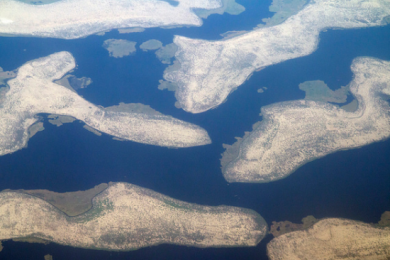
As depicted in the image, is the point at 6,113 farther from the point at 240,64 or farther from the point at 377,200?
the point at 377,200

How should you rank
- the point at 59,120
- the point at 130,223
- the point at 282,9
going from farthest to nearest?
the point at 282,9, the point at 59,120, the point at 130,223

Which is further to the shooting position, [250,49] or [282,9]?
[282,9]

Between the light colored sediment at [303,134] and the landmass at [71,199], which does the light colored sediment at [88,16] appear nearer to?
the light colored sediment at [303,134]

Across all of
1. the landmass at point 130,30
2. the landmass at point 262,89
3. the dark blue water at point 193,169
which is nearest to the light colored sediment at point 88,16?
the landmass at point 130,30

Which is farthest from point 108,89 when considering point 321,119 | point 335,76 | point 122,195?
point 335,76

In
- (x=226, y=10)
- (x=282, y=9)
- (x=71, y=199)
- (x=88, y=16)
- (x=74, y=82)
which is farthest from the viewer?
(x=282, y=9)

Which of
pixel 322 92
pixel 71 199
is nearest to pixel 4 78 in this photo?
pixel 71 199

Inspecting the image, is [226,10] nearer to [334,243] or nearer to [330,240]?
[330,240]
